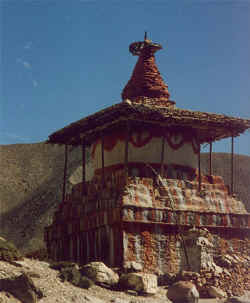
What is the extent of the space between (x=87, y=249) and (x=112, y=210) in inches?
102

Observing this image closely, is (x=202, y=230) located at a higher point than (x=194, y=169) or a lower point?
lower

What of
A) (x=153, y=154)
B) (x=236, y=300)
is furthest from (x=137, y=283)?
(x=153, y=154)

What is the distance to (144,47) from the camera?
29047mm

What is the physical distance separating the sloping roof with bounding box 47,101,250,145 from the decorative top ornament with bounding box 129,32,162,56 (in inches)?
172

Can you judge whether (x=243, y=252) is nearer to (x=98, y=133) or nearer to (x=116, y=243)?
(x=116, y=243)

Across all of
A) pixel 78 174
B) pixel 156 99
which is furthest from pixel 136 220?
pixel 78 174

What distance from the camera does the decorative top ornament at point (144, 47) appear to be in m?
28.9

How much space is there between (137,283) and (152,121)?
7.25 meters

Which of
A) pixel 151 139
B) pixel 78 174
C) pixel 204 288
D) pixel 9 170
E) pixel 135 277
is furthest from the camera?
pixel 9 170

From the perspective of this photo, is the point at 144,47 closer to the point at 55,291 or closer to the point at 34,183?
the point at 55,291

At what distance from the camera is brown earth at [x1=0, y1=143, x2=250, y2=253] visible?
68125 millimetres

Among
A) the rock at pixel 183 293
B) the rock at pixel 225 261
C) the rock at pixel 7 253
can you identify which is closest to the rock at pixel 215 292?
the rock at pixel 225 261

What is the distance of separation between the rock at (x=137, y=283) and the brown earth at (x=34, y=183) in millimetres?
41052

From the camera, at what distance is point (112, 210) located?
2306cm
